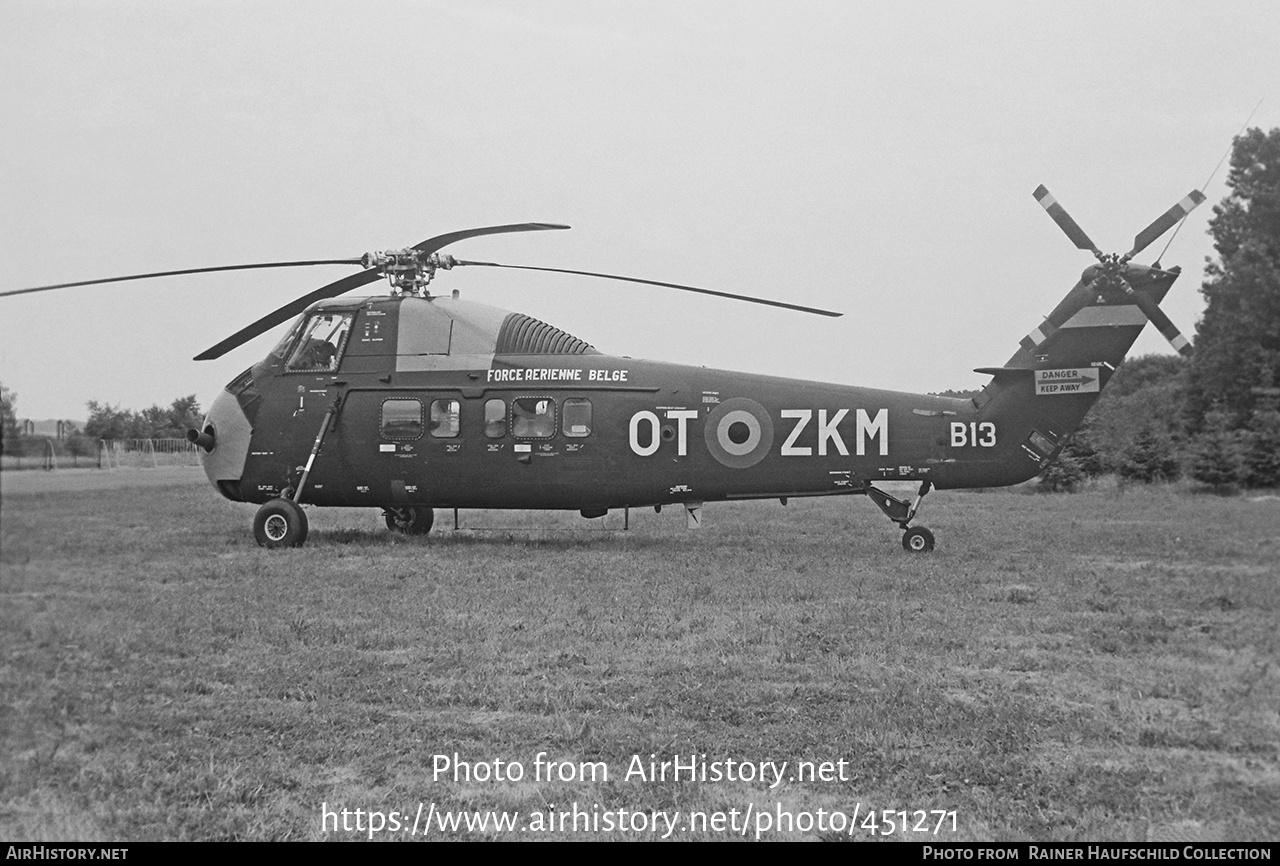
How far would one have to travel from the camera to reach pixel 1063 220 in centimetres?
1210

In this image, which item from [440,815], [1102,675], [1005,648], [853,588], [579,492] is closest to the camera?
[440,815]

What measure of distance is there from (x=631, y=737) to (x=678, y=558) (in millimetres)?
7501

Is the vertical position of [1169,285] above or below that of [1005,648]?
above

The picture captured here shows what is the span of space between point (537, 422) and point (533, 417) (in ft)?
0.32

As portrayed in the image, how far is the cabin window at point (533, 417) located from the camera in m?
14.4

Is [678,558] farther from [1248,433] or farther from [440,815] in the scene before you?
[440,815]

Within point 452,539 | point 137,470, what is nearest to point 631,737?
point 137,470

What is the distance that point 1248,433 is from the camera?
21.4 ft

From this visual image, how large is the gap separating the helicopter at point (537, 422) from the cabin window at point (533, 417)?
21 mm

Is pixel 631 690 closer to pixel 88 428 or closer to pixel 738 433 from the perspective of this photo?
pixel 88 428

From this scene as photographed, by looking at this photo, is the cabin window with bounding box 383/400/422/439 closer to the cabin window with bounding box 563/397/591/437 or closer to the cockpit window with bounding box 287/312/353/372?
the cockpit window with bounding box 287/312/353/372

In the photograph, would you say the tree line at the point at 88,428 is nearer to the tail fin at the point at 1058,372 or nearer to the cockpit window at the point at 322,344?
the cockpit window at the point at 322,344

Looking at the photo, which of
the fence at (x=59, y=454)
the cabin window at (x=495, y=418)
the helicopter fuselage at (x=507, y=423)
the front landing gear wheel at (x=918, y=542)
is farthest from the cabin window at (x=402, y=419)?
the fence at (x=59, y=454)

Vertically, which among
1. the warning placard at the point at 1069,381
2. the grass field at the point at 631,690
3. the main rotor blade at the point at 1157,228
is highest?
the main rotor blade at the point at 1157,228
